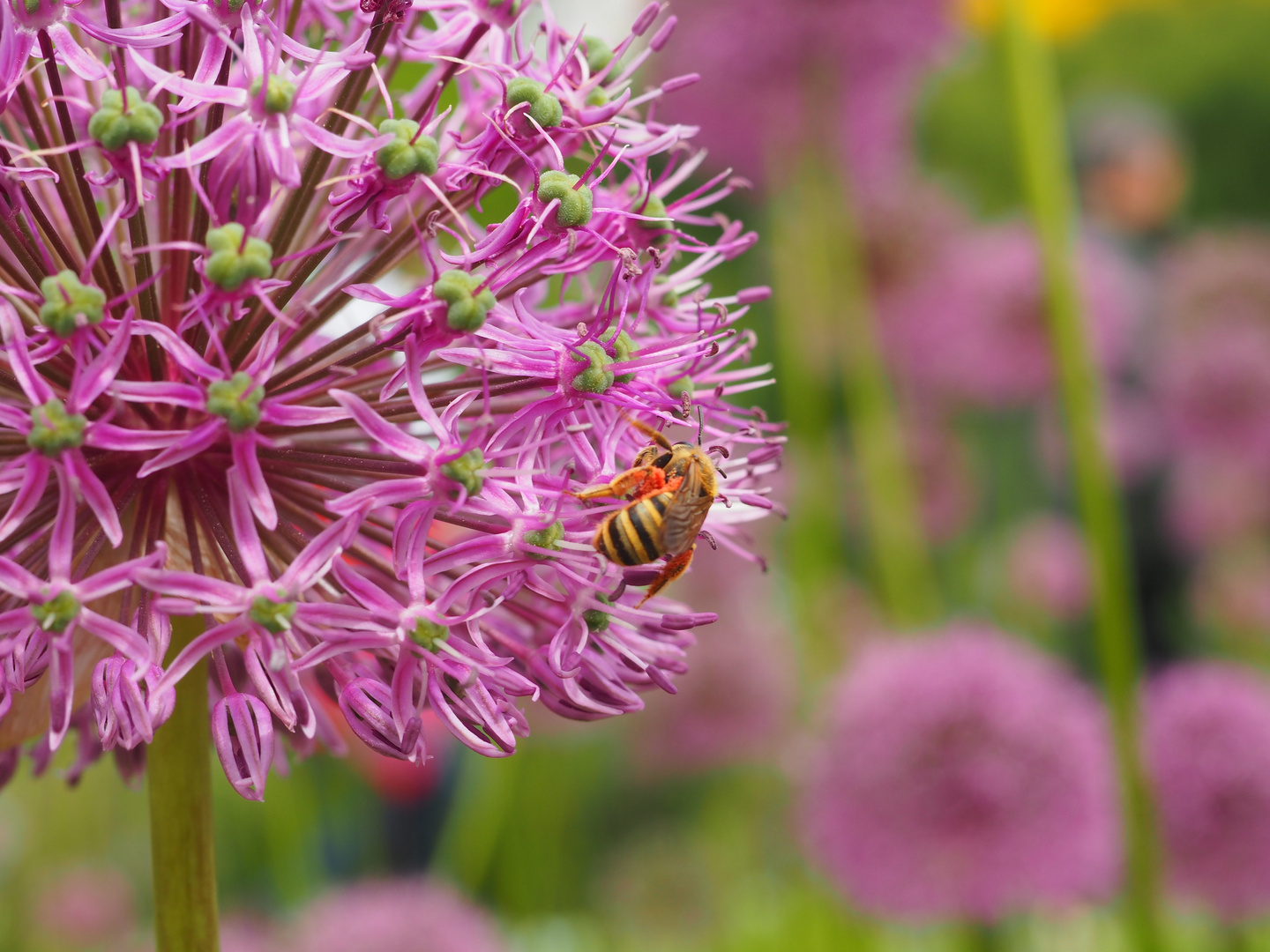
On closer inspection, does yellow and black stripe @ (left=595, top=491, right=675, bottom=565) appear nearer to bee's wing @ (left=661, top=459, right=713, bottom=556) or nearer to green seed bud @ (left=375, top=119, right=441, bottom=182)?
bee's wing @ (left=661, top=459, right=713, bottom=556)

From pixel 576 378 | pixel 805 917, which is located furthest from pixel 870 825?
pixel 576 378

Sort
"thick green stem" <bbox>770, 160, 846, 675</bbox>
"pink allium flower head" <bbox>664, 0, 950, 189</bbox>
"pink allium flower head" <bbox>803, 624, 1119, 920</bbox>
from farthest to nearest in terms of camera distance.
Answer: "thick green stem" <bbox>770, 160, 846, 675</bbox> < "pink allium flower head" <bbox>664, 0, 950, 189</bbox> < "pink allium flower head" <bbox>803, 624, 1119, 920</bbox>

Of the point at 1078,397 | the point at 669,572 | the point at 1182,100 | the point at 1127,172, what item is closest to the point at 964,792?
the point at 1078,397

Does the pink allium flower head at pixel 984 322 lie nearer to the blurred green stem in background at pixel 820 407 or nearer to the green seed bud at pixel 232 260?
the blurred green stem in background at pixel 820 407

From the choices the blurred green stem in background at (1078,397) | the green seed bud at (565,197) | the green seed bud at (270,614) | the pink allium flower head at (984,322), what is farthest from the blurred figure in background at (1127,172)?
the green seed bud at (270,614)

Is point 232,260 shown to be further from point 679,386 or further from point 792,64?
point 792,64

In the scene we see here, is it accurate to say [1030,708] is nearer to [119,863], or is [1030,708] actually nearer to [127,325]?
[127,325]

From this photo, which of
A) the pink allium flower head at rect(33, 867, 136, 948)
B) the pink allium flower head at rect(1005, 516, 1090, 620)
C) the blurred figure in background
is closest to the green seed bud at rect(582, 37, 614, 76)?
the pink allium flower head at rect(33, 867, 136, 948)
